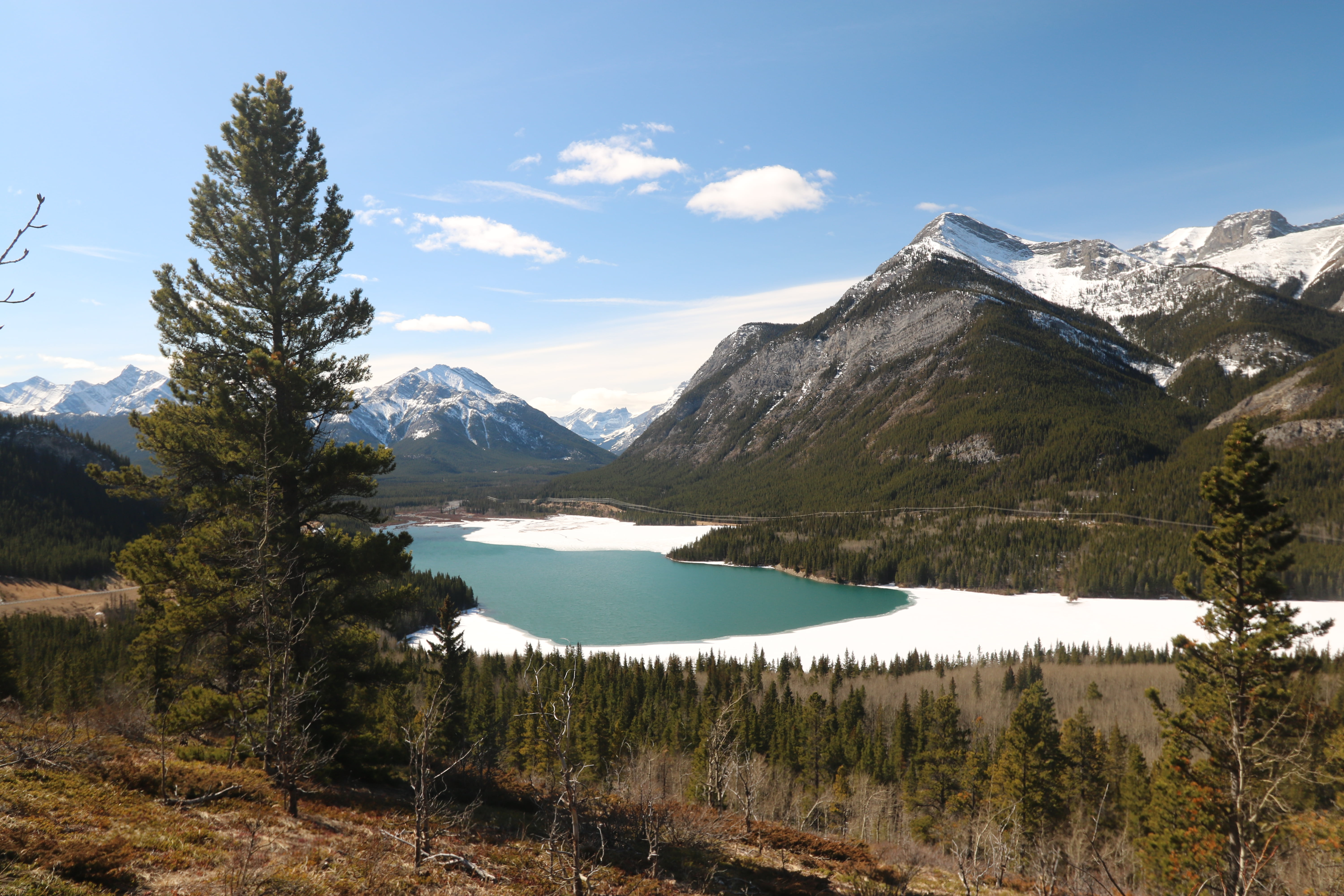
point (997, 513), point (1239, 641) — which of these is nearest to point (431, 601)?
point (1239, 641)

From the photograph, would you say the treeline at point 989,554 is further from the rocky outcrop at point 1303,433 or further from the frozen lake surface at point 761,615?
the rocky outcrop at point 1303,433

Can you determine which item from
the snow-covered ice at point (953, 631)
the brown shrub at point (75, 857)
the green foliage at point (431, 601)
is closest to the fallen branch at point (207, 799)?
the brown shrub at point (75, 857)

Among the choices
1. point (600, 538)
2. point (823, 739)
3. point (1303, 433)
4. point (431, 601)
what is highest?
point (1303, 433)

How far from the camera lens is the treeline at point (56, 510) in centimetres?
8575

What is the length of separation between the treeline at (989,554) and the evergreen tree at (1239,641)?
291 feet

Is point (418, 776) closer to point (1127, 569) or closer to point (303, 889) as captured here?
point (303, 889)

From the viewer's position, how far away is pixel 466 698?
4669 centimetres

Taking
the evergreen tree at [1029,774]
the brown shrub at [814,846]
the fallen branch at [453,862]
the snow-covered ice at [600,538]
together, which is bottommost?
the snow-covered ice at [600,538]

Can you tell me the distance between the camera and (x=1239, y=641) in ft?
65.6

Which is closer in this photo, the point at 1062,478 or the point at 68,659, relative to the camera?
the point at 68,659

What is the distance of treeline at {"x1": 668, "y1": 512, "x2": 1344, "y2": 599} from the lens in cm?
10144

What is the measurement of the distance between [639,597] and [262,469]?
9521 centimetres

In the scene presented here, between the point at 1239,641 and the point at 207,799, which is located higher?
the point at 1239,641

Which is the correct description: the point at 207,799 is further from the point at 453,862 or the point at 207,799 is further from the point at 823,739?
the point at 823,739
